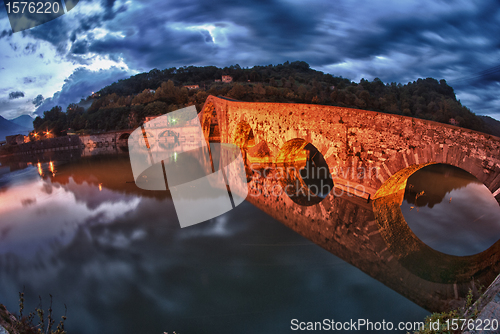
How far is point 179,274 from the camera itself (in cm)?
632

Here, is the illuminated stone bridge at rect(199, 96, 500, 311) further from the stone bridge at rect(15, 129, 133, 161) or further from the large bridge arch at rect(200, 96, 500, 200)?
the stone bridge at rect(15, 129, 133, 161)

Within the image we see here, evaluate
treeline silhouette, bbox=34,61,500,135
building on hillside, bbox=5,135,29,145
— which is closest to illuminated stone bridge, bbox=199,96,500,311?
treeline silhouette, bbox=34,61,500,135

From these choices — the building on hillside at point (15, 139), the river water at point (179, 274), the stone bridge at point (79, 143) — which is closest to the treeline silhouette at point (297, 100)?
the stone bridge at point (79, 143)

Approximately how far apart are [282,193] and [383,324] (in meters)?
7.50

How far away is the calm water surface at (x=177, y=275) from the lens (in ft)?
16.1

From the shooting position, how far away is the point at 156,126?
46.2 meters

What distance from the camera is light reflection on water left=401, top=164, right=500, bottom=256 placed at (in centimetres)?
709

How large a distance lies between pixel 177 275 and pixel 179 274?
0.05 metres

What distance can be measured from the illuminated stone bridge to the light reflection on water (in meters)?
0.35

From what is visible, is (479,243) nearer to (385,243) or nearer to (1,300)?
(385,243)
